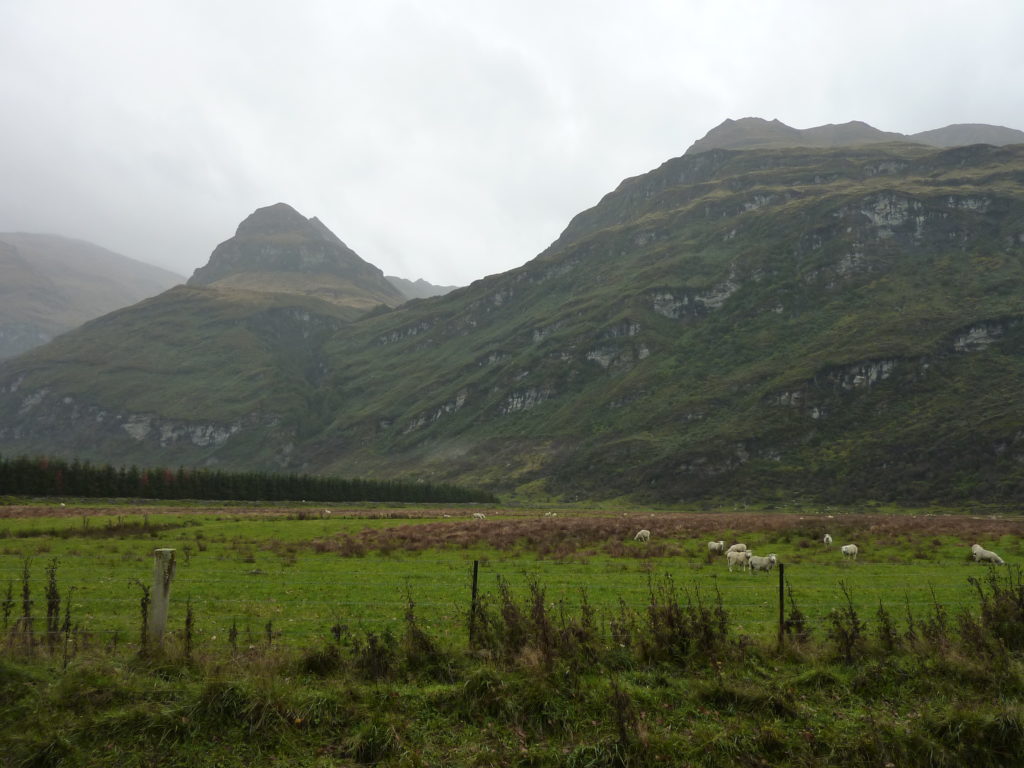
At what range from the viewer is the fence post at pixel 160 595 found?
33.1ft

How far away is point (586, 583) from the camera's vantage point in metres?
21.4

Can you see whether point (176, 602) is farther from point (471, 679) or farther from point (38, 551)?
point (38, 551)

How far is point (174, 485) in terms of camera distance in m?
100

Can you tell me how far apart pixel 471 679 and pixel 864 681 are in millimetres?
6652

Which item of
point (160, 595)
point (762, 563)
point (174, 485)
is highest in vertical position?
point (160, 595)

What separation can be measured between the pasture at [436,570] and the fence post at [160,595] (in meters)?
1.20

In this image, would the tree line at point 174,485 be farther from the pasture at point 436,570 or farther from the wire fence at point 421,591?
the wire fence at point 421,591

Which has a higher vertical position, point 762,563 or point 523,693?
point 523,693

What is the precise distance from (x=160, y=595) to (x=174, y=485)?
10465 centimetres

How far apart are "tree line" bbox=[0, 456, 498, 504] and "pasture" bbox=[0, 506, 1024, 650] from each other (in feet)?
200

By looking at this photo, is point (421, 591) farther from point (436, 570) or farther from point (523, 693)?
point (523, 693)

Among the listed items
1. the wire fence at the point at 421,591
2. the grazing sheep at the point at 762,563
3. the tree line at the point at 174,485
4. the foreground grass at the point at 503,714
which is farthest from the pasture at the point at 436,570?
the tree line at the point at 174,485

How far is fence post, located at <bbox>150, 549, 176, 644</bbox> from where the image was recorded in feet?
33.1

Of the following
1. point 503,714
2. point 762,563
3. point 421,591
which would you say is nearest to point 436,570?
point 421,591
